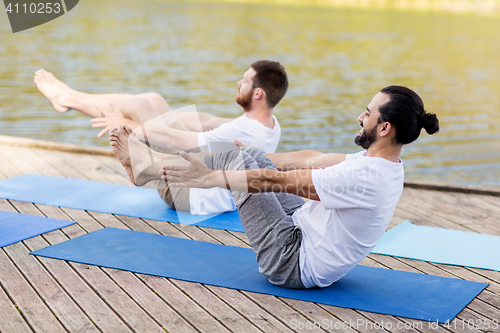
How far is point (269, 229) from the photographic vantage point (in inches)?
106

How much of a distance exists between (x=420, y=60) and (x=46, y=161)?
51.0 feet

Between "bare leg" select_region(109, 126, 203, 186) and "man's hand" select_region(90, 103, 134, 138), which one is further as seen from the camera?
"man's hand" select_region(90, 103, 134, 138)

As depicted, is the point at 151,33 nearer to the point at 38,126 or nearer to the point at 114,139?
the point at 38,126

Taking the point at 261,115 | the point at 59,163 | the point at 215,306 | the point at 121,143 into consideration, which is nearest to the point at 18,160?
the point at 59,163

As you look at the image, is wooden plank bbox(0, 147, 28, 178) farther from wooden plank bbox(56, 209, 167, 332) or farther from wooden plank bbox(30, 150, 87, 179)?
wooden plank bbox(56, 209, 167, 332)

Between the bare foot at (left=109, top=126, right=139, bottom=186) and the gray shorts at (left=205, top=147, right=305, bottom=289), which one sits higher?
the bare foot at (left=109, top=126, right=139, bottom=186)

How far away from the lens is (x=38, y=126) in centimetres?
958

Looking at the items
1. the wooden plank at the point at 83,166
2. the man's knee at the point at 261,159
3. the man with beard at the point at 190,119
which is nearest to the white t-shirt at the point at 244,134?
the man with beard at the point at 190,119

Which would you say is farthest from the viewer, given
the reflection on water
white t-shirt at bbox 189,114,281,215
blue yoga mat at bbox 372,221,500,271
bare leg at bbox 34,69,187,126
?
the reflection on water

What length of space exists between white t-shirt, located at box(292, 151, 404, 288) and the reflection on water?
534 cm

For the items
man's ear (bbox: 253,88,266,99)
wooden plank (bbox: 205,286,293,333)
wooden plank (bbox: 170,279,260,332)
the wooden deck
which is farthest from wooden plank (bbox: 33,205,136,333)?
man's ear (bbox: 253,88,266,99)

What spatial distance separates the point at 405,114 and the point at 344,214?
526mm

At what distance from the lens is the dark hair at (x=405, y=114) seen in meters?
2.36

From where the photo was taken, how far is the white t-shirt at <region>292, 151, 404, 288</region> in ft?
7.77
